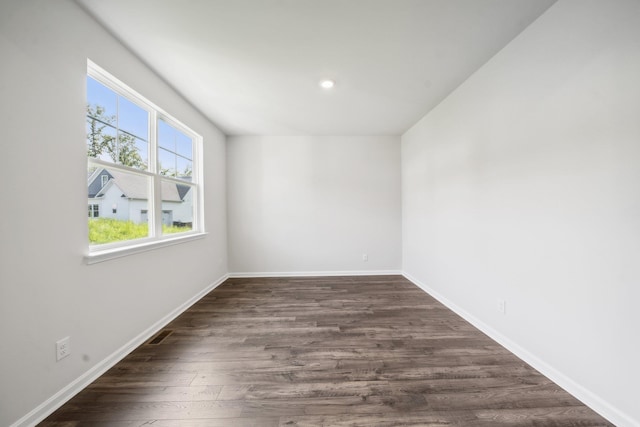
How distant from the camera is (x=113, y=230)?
190 centimetres

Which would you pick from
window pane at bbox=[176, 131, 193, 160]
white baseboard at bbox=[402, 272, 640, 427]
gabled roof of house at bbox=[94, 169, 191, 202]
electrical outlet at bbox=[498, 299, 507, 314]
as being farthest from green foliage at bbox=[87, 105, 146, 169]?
white baseboard at bbox=[402, 272, 640, 427]

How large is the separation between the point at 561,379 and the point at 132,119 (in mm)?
3982

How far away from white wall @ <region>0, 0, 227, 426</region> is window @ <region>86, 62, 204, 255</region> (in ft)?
0.53

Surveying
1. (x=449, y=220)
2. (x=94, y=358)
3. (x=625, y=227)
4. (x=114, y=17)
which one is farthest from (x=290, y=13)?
(x=94, y=358)

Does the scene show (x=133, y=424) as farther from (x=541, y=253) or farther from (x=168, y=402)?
(x=541, y=253)

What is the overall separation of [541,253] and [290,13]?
2.50 metres

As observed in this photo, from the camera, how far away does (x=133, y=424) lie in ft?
4.23

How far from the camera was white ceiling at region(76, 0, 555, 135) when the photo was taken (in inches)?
61.0

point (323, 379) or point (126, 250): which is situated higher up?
point (126, 250)

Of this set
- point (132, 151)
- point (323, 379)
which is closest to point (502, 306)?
point (323, 379)

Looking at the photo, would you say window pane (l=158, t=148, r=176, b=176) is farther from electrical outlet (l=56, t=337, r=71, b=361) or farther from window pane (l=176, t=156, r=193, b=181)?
electrical outlet (l=56, t=337, r=71, b=361)

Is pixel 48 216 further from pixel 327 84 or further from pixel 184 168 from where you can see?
pixel 327 84

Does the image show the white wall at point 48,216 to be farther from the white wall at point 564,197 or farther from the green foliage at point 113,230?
the white wall at point 564,197

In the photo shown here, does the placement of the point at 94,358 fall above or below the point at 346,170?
below
